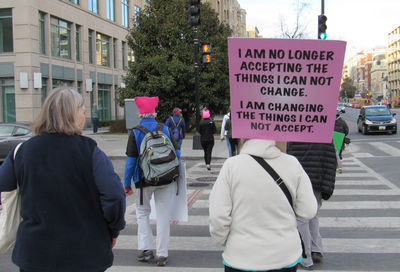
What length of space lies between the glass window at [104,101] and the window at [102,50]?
1976 mm

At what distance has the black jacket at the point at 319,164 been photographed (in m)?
4.63

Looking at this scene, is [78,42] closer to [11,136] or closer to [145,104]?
[11,136]

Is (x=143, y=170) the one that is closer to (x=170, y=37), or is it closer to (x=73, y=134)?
(x=73, y=134)

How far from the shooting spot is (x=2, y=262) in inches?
203

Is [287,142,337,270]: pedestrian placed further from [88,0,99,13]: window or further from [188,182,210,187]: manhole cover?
[88,0,99,13]: window

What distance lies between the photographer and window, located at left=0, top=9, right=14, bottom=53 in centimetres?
2475

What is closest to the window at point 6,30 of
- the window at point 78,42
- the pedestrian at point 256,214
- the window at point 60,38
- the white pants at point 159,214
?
the window at point 60,38

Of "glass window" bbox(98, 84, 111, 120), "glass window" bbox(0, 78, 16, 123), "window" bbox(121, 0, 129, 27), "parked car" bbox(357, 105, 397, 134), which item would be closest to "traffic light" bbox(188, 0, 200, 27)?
"parked car" bbox(357, 105, 397, 134)

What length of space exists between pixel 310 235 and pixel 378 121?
2087cm

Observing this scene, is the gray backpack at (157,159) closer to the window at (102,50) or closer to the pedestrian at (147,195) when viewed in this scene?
the pedestrian at (147,195)

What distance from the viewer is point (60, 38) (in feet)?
92.4

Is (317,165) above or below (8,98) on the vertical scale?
below

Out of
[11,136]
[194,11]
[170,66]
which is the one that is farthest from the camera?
[170,66]

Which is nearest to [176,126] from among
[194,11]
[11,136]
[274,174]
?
[194,11]
